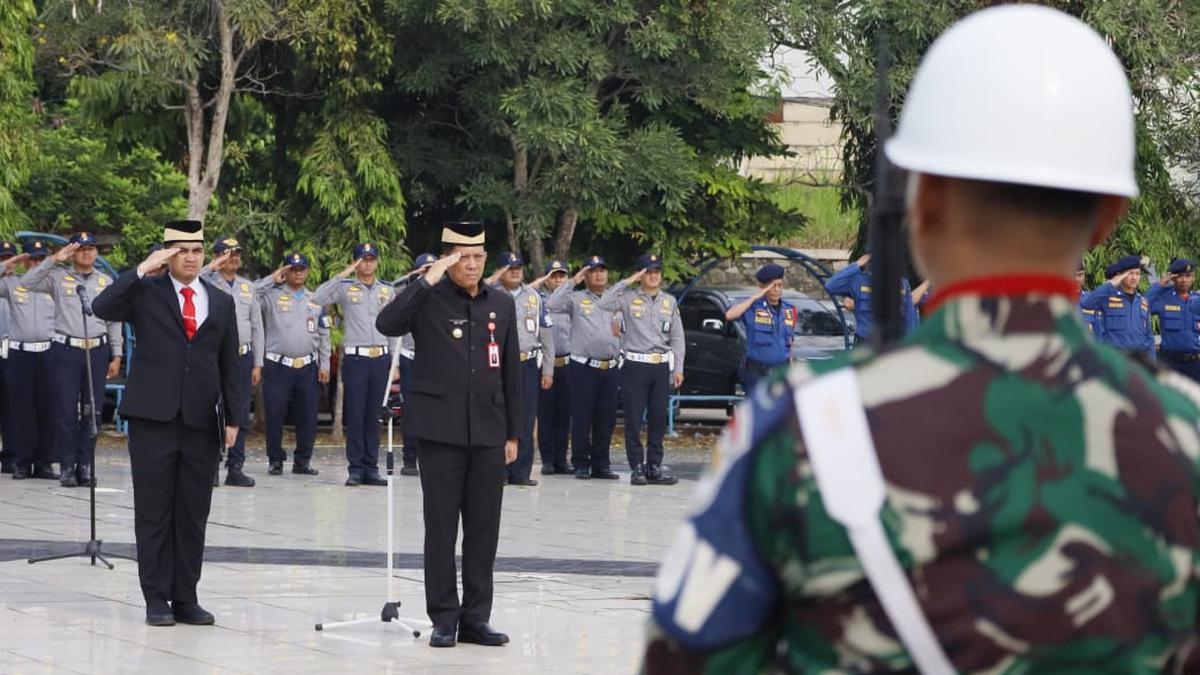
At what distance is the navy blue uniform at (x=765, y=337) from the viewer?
18.5 metres

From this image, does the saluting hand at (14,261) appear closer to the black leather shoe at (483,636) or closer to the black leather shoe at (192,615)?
the black leather shoe at (192,615)

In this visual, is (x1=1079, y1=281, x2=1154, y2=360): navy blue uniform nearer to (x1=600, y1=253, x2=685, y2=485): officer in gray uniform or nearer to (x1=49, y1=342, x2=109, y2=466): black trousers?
(x1=600, y1=253, x2=685, y2=485): officer in gray uniform

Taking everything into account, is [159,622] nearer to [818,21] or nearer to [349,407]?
[349,407]

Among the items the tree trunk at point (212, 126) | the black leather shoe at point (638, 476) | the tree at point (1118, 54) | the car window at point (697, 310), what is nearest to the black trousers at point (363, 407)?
the black leather shoe at point (638, 476)

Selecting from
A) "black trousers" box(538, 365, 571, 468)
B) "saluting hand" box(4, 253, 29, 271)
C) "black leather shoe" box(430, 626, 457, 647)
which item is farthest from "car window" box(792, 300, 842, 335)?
"black leather shoe" box(430, 626, 457, 647)

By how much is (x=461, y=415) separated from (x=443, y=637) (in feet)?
3.35

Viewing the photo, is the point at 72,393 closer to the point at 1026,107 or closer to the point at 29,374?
the point at 29,374

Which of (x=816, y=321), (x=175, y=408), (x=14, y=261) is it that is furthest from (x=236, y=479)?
(x=816, y=321)

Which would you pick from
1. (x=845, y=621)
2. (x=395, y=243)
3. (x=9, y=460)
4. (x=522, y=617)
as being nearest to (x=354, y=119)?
(x=395, y=243)

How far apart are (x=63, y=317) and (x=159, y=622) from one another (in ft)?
27.8

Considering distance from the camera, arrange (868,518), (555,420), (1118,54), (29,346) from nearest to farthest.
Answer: (868,518), (29,346), (555,420), (1118,54)

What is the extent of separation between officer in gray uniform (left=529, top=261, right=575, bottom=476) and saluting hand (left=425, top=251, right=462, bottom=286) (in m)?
9.94

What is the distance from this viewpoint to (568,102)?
867 inches

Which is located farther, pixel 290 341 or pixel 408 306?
pixel 290 341
